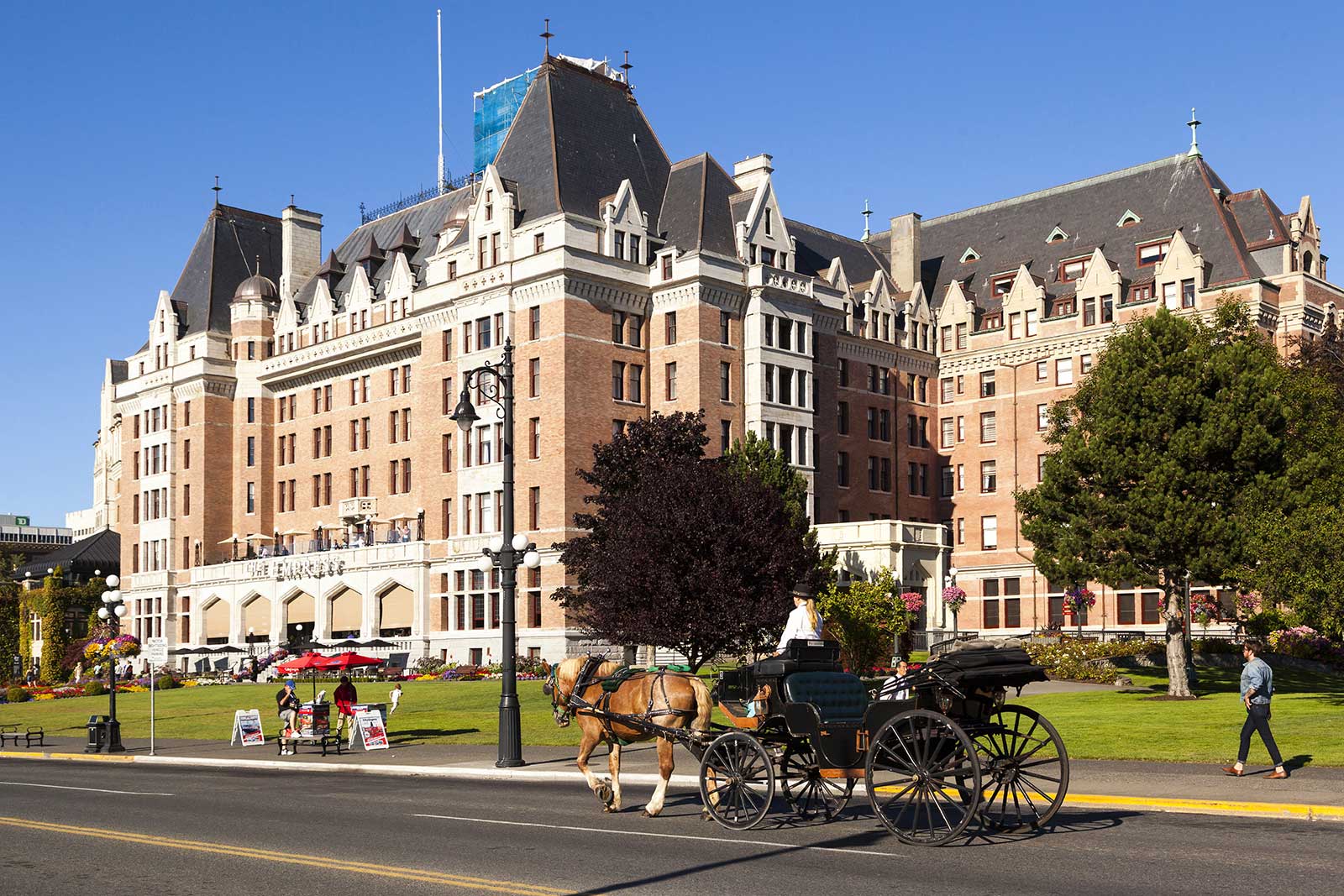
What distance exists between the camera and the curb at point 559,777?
15.6 metres

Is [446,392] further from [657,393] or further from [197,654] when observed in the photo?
[197,654]

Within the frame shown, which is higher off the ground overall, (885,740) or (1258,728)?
(885,740)

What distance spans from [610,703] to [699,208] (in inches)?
2000

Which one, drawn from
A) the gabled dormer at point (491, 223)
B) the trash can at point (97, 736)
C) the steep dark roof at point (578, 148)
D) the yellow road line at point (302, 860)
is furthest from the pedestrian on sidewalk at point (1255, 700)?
the gabled dormer at point (491, 223)

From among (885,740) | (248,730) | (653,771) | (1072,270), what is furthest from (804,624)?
(1072,270)

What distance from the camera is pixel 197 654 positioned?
266 feet

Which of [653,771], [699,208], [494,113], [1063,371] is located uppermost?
[494,113]

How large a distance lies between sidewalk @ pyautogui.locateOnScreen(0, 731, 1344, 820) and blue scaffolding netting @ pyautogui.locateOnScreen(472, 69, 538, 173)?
61.5 metres

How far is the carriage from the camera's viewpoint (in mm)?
13086

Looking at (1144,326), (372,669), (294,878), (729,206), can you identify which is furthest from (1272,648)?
(294,878)

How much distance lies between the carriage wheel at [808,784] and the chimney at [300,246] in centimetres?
7440

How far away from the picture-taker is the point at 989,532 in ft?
253

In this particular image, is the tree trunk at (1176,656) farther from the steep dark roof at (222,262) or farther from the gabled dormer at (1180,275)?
the steep dark roof at (222,262)

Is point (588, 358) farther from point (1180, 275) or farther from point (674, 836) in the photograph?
point (674, 836)
